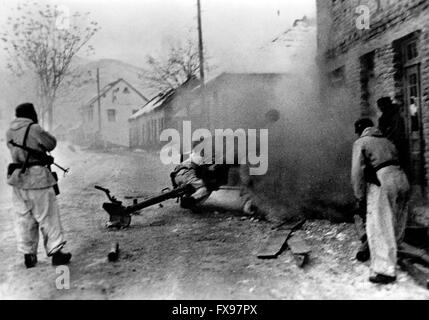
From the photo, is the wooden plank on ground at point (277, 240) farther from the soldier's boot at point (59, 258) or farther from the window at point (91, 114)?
the window at point (91, 114)

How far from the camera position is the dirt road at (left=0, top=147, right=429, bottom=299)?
4117mm

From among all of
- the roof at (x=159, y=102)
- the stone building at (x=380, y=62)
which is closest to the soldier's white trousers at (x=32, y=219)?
the stone building at (x=380, y=62)

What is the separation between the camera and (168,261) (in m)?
5.20

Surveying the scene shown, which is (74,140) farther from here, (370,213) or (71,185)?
(370,213)

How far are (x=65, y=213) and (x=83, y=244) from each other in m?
2.67

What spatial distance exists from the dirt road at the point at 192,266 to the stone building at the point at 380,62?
2115 millimetres

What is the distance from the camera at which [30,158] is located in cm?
494

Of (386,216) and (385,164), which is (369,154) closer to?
(385,164)

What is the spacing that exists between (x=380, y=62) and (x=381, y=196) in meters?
4.16

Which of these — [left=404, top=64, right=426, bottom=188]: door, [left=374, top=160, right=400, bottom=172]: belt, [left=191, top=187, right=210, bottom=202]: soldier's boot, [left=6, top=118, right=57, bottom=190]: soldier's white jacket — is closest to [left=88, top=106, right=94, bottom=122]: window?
[left=191, top=187, right=210, bottom=202]: soldier's boot

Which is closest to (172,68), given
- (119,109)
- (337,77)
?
(119,109)

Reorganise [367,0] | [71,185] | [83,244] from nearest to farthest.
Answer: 1. [83,244]
2. [367,0]
3. [71,185]

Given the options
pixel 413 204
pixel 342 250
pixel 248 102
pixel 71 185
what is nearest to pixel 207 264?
pixel 342 250

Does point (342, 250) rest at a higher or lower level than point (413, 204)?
lower
